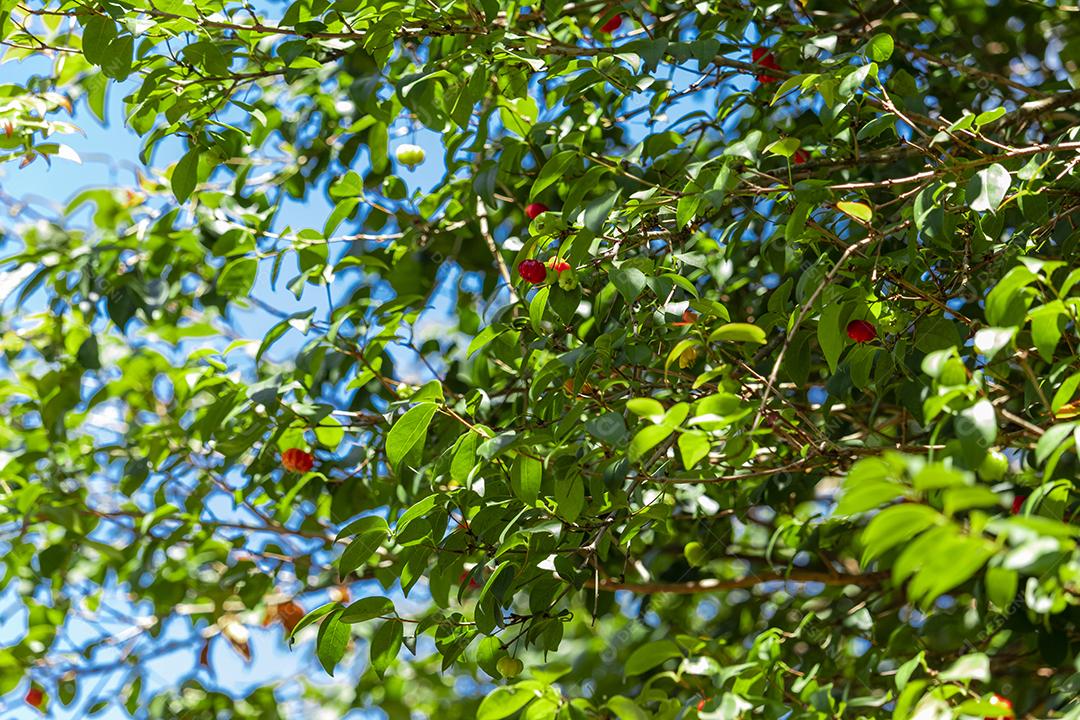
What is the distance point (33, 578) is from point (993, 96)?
2275 millimetres

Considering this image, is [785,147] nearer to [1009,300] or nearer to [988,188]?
[988,188]

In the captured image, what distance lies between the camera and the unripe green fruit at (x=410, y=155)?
2.07 metres

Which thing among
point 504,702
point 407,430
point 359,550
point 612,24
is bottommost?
point 504,702

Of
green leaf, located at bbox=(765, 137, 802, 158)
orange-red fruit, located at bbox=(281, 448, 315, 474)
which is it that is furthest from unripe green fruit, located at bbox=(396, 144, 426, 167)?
green leaf, located at bbox=(765, 137, 802, 158)

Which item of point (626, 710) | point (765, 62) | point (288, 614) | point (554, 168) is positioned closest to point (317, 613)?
point (626, 710)

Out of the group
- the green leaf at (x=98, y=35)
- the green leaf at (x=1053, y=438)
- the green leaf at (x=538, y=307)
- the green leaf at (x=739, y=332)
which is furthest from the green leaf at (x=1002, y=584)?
the green leaf at (x=98, y=35)

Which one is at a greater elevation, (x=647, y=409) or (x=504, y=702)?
(x=647, y=409)

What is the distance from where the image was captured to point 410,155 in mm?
2068

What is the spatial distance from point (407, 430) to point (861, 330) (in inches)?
22.5

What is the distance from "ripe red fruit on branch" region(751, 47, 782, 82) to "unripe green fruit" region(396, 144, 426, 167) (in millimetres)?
645

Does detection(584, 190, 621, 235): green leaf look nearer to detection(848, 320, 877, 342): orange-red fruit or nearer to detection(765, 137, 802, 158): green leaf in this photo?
detection(765, 137, 802, 158): green leaf

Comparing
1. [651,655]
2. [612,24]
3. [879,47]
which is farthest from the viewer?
[612,24]

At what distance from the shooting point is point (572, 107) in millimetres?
1812

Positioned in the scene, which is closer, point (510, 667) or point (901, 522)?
point (901, 522)
